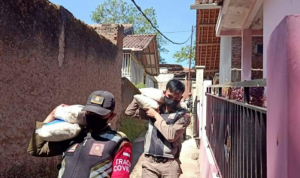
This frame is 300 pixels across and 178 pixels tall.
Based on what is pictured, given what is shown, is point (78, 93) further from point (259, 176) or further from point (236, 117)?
point (259, 176)

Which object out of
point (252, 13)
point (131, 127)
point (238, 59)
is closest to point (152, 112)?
point (252, 13)

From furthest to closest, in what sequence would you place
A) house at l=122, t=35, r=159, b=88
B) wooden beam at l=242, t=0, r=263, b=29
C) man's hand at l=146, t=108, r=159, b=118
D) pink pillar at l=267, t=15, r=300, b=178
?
house at l=122, t=35, r=159, b=88
wooden beam at l=242, t=0, r=263, b=29
man's hand at l=146, t=108, r=159, b=118
pink pillar at l=267, t=15, r=300, b=178

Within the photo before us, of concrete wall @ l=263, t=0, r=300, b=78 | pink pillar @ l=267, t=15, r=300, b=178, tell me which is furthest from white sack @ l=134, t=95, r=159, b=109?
pink pillar @ l=267, t=15, r=300, b=178

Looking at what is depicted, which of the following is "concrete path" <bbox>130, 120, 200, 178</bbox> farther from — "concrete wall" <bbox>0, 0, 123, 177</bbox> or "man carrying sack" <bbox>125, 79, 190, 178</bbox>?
"man carrying sack" <bbox>125, 79, 190, 178</bbox>

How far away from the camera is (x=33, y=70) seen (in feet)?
14.2

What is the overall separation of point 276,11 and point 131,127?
23.6ft

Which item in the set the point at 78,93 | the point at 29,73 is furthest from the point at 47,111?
the point at 78,93

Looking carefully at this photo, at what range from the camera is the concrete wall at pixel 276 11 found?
11.7 feet

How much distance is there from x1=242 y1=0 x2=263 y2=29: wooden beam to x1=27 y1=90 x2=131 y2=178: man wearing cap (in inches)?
174

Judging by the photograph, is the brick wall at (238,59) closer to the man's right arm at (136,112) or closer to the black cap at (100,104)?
the man's right arm at (136,112)

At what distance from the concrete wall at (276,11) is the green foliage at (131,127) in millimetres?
5713

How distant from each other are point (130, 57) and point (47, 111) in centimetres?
1223

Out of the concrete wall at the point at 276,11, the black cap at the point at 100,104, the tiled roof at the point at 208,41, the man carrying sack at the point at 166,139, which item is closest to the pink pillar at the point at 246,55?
the concrete wall at the point at 276,11

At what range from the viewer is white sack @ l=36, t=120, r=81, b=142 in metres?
2.02
